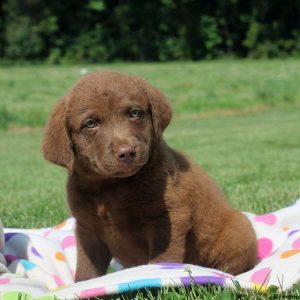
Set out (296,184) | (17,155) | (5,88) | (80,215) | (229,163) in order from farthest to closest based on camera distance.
Result: (5,88)
(17,155)
(229,163)
(296,184)
(80,215)

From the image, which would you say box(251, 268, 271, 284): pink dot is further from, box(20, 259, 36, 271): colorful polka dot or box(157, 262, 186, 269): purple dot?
box(20, 259, 36, 271): colorful polka dot

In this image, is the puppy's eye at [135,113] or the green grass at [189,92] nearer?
the puppy's eye at [135,113]

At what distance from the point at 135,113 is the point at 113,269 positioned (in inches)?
46.9

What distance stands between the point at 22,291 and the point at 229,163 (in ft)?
19.1

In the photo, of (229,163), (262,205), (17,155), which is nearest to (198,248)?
(262,205)

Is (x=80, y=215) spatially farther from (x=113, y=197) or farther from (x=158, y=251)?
(x=158, y=251)

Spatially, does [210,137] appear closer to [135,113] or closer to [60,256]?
[60,256]

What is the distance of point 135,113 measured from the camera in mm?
3156

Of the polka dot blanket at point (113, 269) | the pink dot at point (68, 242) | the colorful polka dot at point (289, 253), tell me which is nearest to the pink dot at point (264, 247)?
the polka dot blanket at point (113, 269)

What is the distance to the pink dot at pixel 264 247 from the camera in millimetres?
3949

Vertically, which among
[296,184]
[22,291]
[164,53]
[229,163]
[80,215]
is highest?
[80,215]

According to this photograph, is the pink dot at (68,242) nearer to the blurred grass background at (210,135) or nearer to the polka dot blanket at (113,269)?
the polka dot blanket at (113,269)

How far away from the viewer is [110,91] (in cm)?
312

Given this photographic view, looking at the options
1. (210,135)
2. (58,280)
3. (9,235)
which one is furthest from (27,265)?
(210,135)
